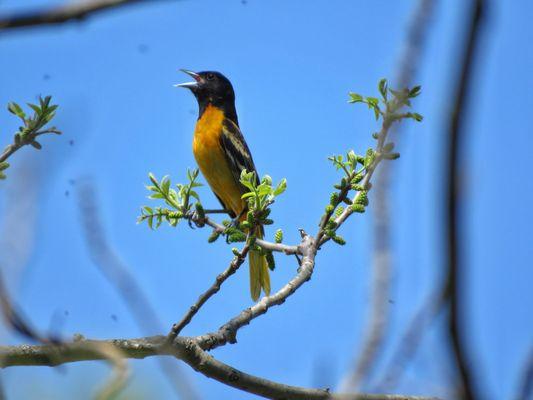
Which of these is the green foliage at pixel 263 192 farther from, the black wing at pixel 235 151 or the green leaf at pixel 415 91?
the black wing at pixel 235 151

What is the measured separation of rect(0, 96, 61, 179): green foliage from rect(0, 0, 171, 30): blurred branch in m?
2.74

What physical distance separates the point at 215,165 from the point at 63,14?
637cm

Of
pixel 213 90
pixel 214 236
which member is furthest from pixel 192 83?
pixel 214 236

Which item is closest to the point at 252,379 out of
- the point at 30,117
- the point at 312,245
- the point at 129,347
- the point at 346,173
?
the point at 129,347

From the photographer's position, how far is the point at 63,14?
2.89 feet

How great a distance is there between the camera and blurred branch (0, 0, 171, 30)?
0.85 m

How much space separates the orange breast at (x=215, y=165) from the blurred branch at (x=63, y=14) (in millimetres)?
6007

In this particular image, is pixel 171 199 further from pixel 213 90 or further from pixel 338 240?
pixel 213 90

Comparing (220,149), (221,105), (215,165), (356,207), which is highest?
(221,105)

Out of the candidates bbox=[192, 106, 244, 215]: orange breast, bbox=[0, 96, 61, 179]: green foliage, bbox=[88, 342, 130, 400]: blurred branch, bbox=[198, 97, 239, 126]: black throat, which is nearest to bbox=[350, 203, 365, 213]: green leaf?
bbox=[0, 96, 61, 179]: green foliage

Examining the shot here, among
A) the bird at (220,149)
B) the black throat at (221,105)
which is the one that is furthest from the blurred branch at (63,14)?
the black throat at (221,105)

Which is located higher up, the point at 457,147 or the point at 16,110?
the point at 16,110

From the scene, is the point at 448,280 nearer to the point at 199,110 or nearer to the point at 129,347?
the point at 129,347

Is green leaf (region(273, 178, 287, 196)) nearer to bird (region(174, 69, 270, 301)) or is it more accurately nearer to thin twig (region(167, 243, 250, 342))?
thin twig (region(167, 243, 250, 342))
